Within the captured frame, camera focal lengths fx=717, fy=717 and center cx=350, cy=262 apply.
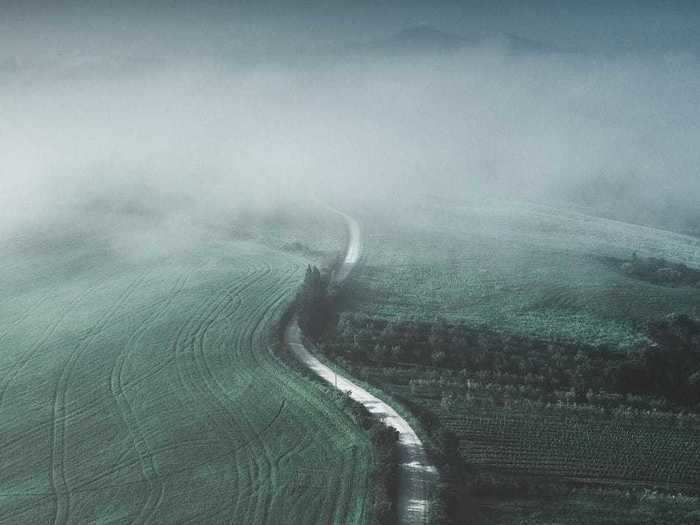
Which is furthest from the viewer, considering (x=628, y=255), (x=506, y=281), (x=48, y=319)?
(x=628, y=255)

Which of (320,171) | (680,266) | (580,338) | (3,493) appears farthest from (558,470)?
(320,171)

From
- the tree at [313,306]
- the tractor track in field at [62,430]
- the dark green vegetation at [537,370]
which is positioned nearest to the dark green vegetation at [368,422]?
the tree at [313,306]

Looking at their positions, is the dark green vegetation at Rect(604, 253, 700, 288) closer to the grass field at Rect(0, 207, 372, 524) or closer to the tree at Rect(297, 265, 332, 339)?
the tree at Rect(297, 265, 332, 339)

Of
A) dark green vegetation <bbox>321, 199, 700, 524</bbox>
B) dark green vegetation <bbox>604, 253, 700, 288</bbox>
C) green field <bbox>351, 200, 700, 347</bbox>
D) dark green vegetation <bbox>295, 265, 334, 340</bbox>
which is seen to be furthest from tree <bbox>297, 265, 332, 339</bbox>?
dark green vegetation <bbox>604, 253, 700, 288</bbox>

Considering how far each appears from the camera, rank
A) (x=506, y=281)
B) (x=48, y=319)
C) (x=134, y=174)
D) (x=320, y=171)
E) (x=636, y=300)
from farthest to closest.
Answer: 1. (x=320, y=171)
2. (x=134, y=174)
3. (x=506, y=281)
4. (x=636, y=300)
5. (x=48, y=319)

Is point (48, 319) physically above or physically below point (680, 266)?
below

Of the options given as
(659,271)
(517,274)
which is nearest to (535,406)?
(517,274)

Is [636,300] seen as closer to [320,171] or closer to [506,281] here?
[506,281]

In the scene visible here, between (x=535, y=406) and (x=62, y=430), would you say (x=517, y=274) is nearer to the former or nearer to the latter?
(x=535, y=406)
